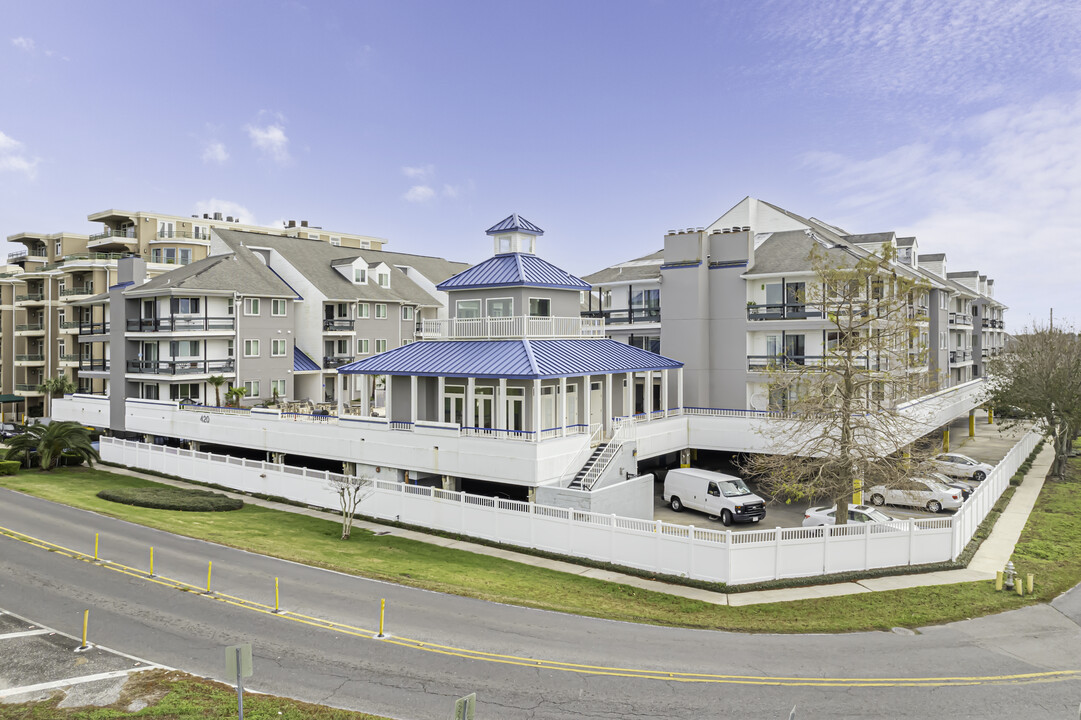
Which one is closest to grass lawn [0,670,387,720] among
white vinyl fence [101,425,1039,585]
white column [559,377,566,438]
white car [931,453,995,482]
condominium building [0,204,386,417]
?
white vinyl fence [101,425,1039,585]

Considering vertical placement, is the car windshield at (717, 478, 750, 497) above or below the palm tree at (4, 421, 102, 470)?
below

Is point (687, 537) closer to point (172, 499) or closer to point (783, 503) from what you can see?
point (783, 503)

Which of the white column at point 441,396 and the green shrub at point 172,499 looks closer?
the green shrub at point 172,499

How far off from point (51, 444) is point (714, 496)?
128 ft

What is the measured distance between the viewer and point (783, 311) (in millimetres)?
41094

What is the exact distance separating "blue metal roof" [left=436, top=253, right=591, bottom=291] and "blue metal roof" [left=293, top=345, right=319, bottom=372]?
2136 cm

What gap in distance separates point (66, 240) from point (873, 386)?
76.8 metres

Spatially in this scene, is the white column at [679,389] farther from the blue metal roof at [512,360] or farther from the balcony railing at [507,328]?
the balcony railing at [507,328]

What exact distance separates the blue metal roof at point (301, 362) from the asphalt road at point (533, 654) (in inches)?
1312

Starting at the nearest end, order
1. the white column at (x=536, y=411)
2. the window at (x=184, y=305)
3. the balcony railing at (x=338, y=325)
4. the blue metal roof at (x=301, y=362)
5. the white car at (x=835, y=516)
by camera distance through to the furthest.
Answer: the white car at (x=835, y=516) → the white column at (x=536, y=411) → the window at (x=184, y=305) → the blue metal roof at (x=301, y=362) → the balcony railing at (x=338, y=325)

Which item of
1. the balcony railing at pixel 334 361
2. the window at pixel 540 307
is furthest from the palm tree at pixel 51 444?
the window at pixel 540 307

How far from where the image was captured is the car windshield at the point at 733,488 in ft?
106

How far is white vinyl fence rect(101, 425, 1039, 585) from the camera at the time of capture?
23.8 m

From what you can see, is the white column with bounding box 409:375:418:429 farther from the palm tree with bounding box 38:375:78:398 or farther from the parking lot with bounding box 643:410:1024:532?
the palm tree with bounding box 38:375:78:398
